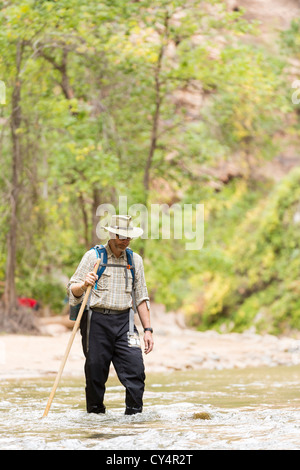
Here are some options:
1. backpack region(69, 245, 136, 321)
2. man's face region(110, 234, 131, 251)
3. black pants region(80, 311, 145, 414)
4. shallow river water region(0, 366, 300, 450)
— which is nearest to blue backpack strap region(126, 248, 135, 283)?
backpack region(69, 245, 136, 321)

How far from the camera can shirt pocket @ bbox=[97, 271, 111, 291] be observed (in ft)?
20.4

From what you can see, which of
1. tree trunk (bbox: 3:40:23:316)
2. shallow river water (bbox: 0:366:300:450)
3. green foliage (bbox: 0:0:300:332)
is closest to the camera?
shallow river water (bbox: 0:366:300:450)

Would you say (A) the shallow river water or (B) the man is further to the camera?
(B) the man

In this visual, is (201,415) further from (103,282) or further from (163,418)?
(103,282)

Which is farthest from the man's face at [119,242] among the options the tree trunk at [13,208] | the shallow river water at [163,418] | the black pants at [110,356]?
the tree trunk at [13,208]

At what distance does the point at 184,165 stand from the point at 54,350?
7752 millimetres

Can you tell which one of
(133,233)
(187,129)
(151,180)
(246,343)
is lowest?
(246,343)

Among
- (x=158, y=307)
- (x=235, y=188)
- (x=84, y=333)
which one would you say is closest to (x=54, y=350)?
(x=84, y=333)

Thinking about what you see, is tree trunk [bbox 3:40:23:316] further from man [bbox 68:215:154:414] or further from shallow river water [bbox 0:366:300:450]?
man [bbox 68:215:154:414]

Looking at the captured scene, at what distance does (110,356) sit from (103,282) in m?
0.66

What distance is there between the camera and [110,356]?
6.36 m

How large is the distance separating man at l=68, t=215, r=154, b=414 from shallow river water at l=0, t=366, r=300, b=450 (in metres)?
0.28

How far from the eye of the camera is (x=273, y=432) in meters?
5.28
